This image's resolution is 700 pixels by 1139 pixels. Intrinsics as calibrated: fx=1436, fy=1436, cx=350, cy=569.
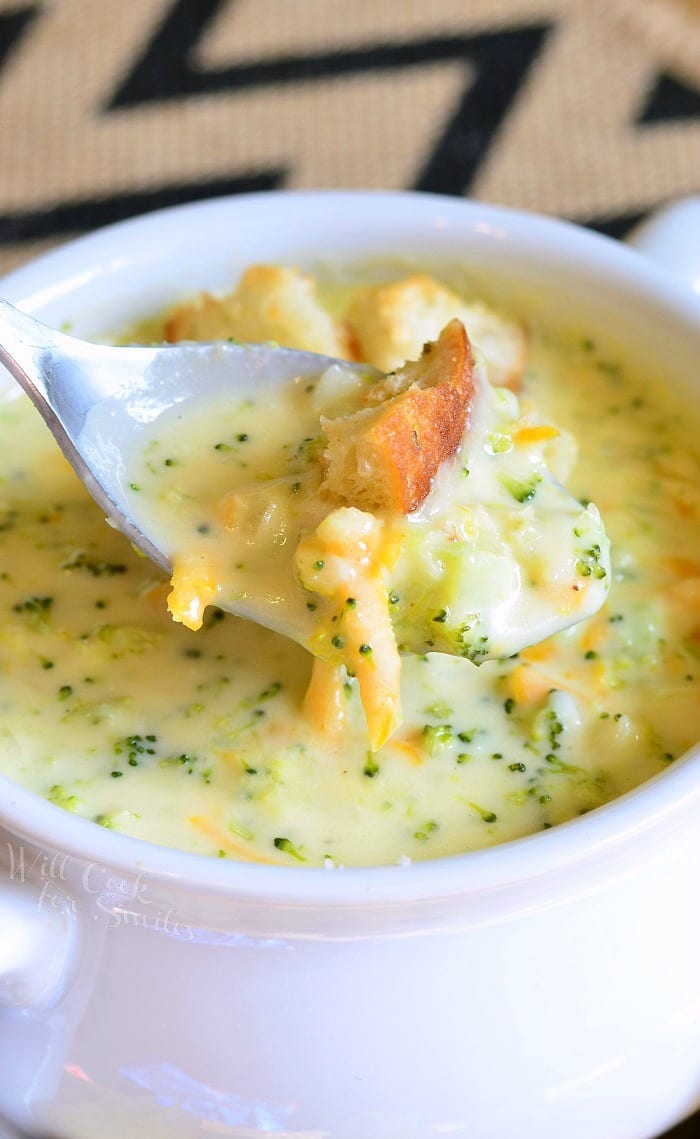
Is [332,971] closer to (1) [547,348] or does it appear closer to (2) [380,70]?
(1) [547,348]

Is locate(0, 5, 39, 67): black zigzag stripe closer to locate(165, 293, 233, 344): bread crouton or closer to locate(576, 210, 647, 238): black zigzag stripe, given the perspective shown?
locate(576, 210, 647, 238): black zigzag stripe

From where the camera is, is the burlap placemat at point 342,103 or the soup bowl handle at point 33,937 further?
the burlap placemat at point 342,103

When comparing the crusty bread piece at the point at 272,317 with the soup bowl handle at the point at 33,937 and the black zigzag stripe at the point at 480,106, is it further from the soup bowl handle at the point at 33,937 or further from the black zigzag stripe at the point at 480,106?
the black zigzag stripe at the point at 480,106

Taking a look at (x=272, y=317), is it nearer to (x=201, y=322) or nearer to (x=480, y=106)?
(x=201, y=322)

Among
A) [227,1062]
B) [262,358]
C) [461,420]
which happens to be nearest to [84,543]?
[262,358]

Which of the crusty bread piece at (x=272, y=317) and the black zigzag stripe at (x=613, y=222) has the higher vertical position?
the crusty bread piece at (x=272, y=317)

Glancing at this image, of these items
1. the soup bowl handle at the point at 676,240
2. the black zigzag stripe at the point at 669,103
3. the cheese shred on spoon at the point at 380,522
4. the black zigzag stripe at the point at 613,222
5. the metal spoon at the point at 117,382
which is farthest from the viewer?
the black zigzag stripe at the point at 669,103

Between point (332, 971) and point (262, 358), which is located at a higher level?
point (262, 358)

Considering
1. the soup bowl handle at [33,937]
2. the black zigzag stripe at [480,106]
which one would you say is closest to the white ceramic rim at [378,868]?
the soup bowl handle at [33,937]
